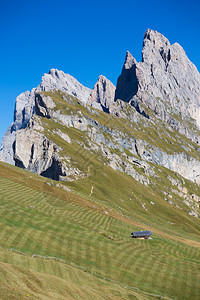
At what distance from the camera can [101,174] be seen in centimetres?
19500

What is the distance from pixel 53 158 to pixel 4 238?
13637 centimetres

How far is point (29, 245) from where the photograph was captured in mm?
49000

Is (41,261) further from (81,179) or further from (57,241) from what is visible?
(81,179)

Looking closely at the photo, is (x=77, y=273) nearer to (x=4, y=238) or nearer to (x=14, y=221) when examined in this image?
(x=4, y=238)

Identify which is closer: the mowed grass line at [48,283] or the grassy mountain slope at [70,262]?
the mowed grass line at [48,283]

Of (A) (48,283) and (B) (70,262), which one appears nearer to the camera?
(A) (48,283)

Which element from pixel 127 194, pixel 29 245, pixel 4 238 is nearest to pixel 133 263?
pixel 29 245

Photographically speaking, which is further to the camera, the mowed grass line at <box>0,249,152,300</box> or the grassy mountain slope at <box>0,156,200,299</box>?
the grassy mountain slope at <box>0,156,200,299</box>

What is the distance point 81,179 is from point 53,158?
25.1 metres

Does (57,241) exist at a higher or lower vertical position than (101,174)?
lower

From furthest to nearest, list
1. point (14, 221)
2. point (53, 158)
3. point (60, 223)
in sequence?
1. point (53, 158)
2. point (60, 223)
3. point (14, 221)

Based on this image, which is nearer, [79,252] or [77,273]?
[77,273]

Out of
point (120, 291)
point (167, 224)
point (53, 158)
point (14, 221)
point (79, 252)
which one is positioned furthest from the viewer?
point (53, 158)

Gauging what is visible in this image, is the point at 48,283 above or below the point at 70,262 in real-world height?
above
